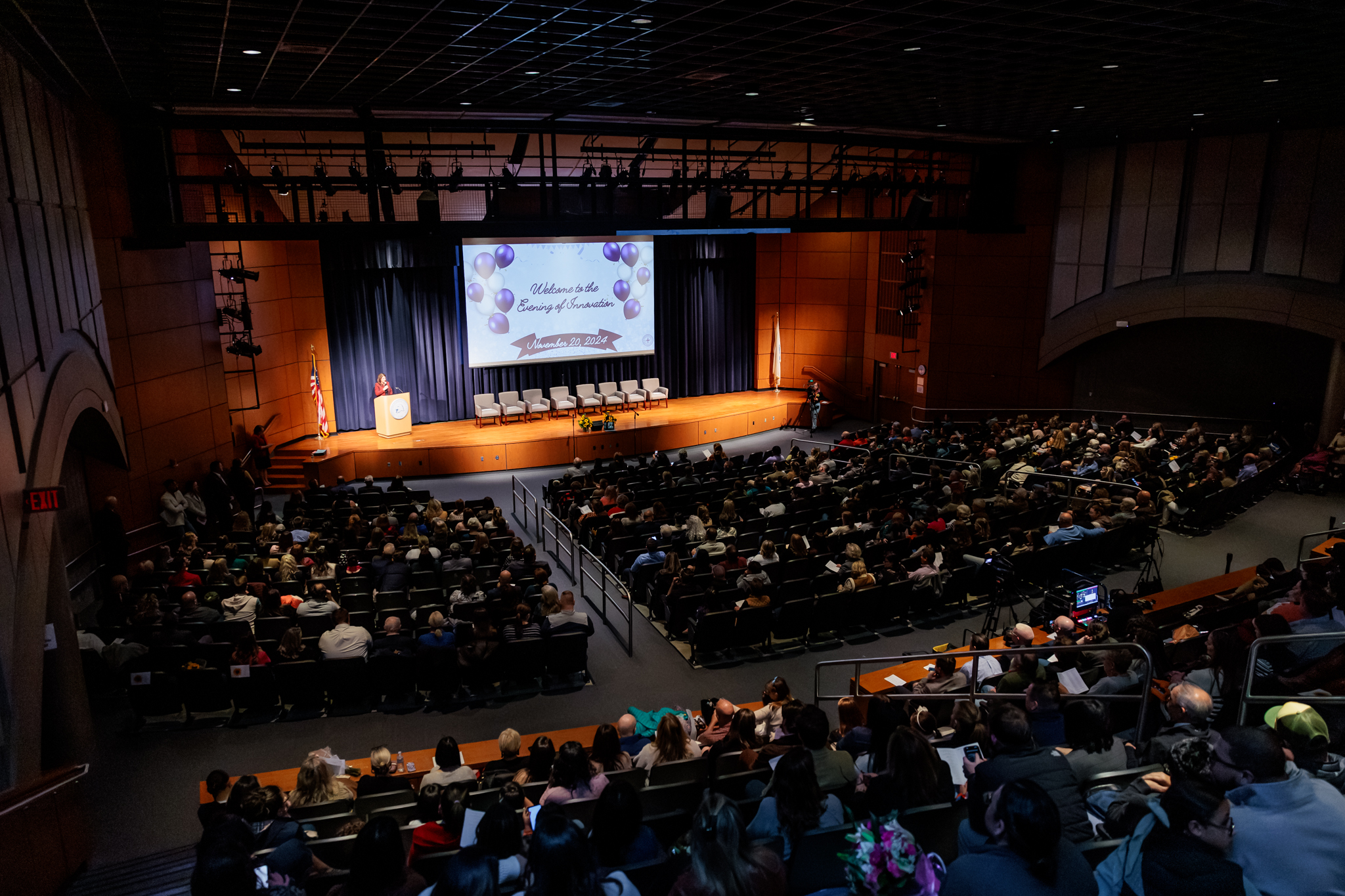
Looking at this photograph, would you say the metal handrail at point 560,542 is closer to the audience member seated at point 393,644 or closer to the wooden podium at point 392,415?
the audience member seated at point 393,644

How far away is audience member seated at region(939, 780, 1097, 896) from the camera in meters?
2.78

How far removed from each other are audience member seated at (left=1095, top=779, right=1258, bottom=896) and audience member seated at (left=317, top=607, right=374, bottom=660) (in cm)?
655

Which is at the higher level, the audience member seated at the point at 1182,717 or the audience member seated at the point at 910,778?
the audience member seated at the point at 910,778

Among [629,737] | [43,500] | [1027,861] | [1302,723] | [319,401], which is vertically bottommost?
[629,737]

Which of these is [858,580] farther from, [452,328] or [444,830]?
[452,328]

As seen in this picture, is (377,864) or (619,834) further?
(619,834)

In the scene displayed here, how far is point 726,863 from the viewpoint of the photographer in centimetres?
294

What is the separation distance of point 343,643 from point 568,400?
12.9m

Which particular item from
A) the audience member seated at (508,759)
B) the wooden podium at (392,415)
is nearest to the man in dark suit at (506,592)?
the audience member seated at (508,759)

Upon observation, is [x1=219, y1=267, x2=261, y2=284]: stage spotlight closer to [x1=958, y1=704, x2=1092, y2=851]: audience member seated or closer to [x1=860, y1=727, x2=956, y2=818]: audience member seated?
[x1=860, y1=727, x2=956, y2=818]: audience member seated

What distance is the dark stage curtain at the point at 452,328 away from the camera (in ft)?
61.4

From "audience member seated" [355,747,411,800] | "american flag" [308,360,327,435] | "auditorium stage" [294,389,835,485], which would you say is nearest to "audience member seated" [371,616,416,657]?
"audience member seated" [355,747,411,800]

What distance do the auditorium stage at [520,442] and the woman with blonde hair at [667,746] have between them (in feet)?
40.6

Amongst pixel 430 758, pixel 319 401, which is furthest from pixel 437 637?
pixel 319 401
